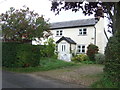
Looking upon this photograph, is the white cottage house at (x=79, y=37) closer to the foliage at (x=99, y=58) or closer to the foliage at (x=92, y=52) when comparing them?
the foliage at (x=92, y=52)

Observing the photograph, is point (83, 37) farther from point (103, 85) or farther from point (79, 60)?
point (103, 85)

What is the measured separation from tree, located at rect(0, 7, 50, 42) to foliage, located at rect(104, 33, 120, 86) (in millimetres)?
8886

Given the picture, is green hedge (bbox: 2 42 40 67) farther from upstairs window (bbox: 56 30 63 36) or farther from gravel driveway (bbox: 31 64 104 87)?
upstairs window (bbox: 56 30 63 36)

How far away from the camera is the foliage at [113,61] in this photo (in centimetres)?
683

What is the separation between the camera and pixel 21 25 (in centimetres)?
1356

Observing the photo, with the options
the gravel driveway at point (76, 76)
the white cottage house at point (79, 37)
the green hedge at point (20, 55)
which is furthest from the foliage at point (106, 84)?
the white cottage house at point (79, 37)

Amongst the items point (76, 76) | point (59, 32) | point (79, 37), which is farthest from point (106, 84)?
point (59, 32)

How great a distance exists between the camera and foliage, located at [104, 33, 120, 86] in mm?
6832

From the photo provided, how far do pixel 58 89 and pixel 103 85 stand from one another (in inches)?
84.1

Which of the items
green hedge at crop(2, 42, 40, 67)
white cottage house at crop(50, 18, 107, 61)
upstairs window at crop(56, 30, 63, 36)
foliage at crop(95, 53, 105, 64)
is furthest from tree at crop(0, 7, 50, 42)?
upstairs window at crop(56, 30, 63, 36)

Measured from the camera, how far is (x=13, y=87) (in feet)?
22.7

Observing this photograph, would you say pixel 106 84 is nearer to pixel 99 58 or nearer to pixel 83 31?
pixel 99 58

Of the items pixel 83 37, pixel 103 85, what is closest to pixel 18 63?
pixel 103 85

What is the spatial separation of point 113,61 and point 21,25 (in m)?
9.25
